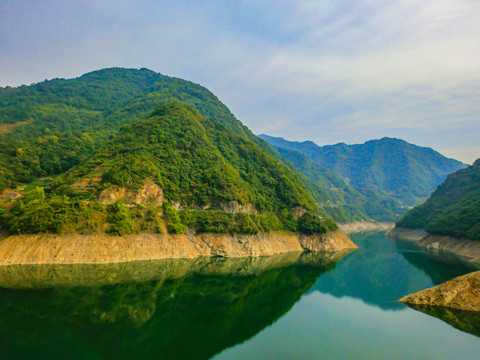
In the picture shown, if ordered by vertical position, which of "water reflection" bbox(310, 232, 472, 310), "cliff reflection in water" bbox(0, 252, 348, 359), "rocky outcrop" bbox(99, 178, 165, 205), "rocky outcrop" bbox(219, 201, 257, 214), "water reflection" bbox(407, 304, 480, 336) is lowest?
"water reflection" bbox(310, 232, 472, 310)

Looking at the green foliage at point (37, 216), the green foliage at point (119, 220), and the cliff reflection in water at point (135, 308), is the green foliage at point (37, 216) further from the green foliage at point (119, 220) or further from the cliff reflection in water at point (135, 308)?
the cliff reflection in water at point (135, 308)

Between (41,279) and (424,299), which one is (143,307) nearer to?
(41,279)

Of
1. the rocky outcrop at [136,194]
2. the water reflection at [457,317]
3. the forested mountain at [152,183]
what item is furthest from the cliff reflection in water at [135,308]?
the rocky outcrop at [136,194]

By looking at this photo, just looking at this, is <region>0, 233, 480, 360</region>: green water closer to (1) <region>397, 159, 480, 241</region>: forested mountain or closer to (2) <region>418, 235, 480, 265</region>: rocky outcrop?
(2) <region>418, 235, 480, 265</region>: rocky outcrop

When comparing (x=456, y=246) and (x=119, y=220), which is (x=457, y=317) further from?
(x=456, y=246)

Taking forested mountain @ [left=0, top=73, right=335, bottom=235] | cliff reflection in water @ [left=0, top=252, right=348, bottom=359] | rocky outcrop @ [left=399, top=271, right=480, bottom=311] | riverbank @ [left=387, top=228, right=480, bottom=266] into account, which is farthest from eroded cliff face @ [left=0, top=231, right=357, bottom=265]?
rocky outcrop @ [left=399, top=271, right=480, bottom=311]

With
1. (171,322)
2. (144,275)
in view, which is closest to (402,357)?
(171,322)

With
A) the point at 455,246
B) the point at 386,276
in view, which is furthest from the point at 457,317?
the point at 455,246
